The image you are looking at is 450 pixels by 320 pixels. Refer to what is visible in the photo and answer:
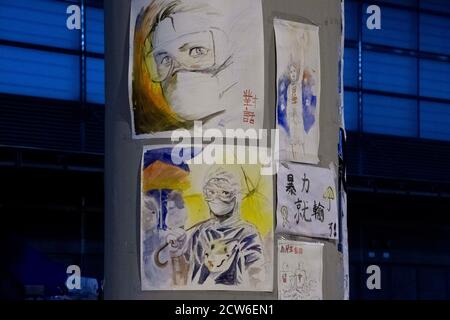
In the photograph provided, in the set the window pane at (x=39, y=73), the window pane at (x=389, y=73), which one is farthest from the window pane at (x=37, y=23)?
the window pane at (x=389, y=73)

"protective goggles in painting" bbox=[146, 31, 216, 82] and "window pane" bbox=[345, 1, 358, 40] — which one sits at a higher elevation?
"window pane" bbox=[345, 1, 358, 40]

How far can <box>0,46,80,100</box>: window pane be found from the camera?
3706 cm

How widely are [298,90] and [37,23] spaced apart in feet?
108

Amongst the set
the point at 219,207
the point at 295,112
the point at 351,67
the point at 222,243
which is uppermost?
the point at 351,67

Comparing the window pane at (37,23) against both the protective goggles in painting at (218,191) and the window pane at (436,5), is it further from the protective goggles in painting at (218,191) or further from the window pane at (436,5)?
the protective goggles in painting at (218,191)

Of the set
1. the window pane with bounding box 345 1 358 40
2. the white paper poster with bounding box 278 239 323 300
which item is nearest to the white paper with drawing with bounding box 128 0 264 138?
the white paper poster with bounding box 278 239 323 300

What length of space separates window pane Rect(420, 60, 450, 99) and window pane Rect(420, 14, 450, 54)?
567 mm

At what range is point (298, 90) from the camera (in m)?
5.64

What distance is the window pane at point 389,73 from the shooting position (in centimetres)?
4456

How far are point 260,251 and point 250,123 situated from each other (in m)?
0.61

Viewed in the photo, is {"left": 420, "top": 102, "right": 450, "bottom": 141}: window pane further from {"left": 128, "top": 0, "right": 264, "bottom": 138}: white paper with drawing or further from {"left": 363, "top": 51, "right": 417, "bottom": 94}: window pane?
{"left": 128, "top": 0, "right": 264, "bottom": 138}: white paper with drawing

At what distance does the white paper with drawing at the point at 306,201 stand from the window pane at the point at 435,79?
4039 centimetres

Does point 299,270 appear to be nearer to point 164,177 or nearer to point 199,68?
point 164,177

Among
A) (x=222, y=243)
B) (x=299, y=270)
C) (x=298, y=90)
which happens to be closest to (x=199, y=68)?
(x=298, y=90)
